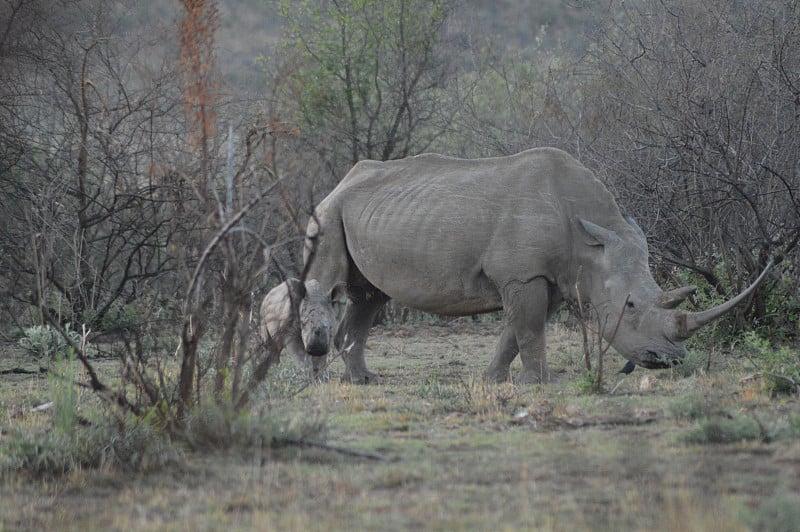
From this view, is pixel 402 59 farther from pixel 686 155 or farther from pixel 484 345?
pixel 686 155

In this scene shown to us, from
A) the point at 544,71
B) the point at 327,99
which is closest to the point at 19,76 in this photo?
the point at 327,99

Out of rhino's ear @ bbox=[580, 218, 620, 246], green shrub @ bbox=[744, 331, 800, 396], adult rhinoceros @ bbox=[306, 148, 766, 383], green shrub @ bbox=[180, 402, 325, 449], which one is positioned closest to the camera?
green shrub @ bbox=[180, 402, 325, 449]

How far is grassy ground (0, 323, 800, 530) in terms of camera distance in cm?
407

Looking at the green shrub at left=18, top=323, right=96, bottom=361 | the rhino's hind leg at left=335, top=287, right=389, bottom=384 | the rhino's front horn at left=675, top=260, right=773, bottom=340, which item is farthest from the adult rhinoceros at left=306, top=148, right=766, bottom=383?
the green shrub at left=18, top=323, right=96, bottom=361

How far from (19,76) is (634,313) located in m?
7.65

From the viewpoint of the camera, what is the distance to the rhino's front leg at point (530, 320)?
8.77 metres

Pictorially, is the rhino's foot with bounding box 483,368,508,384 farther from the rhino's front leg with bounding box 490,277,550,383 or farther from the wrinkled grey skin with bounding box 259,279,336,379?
the wrinkled grey skin with bounding box 259,279,336,379

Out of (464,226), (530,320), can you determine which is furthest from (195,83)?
(530,320)

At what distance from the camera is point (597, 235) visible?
28.5 ft

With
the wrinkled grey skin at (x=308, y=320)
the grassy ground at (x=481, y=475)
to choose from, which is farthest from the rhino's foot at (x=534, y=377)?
the wrinkled grey skin at (x=308, y=320)

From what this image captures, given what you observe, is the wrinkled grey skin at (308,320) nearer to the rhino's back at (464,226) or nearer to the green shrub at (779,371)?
the rhino's back at (464,226)

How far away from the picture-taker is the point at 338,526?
158 inches

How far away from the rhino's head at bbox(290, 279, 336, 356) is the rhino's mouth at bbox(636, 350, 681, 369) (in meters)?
2.51

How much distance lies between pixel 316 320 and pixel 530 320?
69.0 inches
